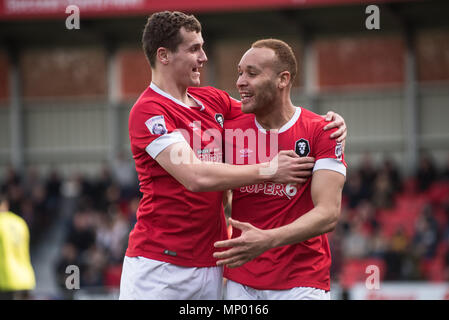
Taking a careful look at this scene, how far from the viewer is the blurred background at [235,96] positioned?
1437 cm

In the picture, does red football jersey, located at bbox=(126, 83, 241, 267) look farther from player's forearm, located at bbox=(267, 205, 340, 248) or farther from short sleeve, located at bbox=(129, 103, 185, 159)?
player's forearm, located at bbox=(267, 205, 340, 248)

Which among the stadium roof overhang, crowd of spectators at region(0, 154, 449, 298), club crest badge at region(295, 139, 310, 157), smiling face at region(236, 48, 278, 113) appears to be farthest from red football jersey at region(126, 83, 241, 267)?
the stadium roof overhang

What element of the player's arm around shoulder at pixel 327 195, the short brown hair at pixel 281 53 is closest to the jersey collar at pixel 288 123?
the short brown hair at pixel 281 53

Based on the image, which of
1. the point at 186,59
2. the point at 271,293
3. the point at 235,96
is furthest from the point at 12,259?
the point at 235,96

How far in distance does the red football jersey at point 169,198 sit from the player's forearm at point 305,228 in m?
0.55

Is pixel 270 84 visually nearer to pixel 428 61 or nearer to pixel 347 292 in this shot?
pixel 347 292

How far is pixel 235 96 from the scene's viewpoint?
1864cm

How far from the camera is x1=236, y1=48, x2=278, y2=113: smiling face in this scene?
4.41 m

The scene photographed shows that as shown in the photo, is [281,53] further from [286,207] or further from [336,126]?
[286,207]

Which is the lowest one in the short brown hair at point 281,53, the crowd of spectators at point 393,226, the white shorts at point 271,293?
the crowd of spectators at point 393,226

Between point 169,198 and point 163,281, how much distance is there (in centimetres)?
50

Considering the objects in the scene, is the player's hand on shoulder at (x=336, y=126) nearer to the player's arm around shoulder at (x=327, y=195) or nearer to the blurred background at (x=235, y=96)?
the player's arm around shoulder at (x=327, y=195)

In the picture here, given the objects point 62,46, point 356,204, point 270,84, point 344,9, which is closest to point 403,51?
point 344,9
